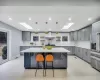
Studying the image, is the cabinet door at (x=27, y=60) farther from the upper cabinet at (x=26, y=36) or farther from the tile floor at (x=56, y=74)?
the upper cabinet at (x=26, y=36)

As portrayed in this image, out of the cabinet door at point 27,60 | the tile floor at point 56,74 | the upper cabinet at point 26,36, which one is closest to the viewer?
the tile floor at point 56,74

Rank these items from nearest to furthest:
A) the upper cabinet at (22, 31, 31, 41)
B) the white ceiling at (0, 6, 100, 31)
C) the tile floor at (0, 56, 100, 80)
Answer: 1. the white ceiling at (0, 6, 100, 31)
2. the tile floor at (0, 56, 100, 80)
3. the upper cabinet at (22, 31, 31, 41)

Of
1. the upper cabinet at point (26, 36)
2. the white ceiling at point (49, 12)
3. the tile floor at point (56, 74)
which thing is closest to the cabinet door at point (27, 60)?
the tile floor at point (56, 74)

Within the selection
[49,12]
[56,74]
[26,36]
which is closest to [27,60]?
[56,74]

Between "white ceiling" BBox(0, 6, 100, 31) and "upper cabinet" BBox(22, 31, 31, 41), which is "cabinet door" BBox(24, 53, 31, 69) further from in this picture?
"upper cabinet" BBox(22, 31, 31, 41)

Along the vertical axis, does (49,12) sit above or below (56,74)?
above

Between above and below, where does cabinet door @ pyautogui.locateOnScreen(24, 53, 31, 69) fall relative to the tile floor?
above

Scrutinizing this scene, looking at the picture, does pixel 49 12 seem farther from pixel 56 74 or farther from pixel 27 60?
pixel 27 60

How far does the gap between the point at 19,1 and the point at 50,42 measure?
8565mm

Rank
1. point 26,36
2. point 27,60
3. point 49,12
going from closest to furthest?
point 49,12 < point 27,60 < point 26,36

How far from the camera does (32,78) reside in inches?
164

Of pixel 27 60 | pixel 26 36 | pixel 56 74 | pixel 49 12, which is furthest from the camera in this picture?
pixel 26 36

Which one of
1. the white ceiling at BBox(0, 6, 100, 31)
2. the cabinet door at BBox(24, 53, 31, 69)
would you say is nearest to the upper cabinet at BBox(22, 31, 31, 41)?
the cabinet door at BBox(24, 53, 31, 69)

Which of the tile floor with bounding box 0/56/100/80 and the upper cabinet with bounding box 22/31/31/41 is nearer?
the tile floor with bounding box 0/56/100/80
